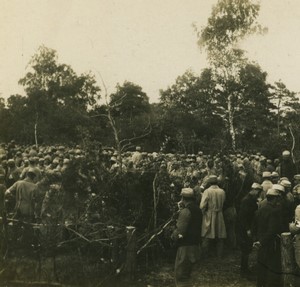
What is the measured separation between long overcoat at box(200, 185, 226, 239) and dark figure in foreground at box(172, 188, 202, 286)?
1.91 m

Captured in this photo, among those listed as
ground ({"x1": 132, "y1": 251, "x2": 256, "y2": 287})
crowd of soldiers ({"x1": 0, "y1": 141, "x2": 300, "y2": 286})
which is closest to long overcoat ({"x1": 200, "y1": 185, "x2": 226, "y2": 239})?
crowd of soldiers ({"x1": 0, "y1": 141, "x2": 300, "y2": 286})

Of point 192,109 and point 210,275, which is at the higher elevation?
point 192,109

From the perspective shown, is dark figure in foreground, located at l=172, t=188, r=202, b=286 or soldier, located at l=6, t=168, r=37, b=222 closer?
dark figure in foreground, located at l=172, t=188, r=202, b=286

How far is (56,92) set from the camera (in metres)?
34.2

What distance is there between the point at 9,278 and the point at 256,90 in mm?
27245

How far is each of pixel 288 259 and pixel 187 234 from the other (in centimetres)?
161

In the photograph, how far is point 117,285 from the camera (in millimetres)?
7676

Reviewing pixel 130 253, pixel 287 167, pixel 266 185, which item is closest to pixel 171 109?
pixel 287 167

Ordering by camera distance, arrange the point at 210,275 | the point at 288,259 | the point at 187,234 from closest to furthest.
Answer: the point at 288,259
the point at 187,234
the point at 210,275

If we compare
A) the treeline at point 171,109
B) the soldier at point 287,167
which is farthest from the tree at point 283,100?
the soldier at point 287,167

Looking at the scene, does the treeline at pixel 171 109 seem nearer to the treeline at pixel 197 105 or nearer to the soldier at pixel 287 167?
the treeline at pixel 197 105

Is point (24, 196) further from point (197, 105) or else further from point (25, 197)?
point (197, 105)

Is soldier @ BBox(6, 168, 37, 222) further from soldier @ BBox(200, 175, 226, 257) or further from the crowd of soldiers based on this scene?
soldier @ BBox(200, 175, 226, 257)

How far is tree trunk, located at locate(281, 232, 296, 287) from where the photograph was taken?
6.94 metres
